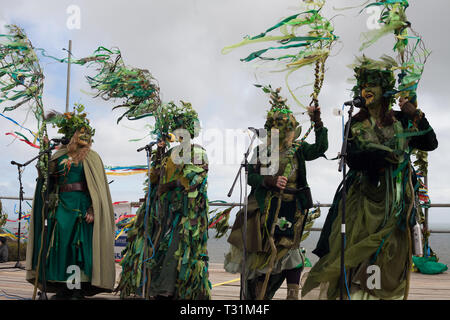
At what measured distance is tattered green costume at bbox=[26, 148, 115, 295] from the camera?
175 inches

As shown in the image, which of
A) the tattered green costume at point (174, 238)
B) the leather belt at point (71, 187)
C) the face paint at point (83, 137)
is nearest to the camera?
the tattered green costume at point (174, 238)

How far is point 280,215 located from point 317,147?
0.65 metres

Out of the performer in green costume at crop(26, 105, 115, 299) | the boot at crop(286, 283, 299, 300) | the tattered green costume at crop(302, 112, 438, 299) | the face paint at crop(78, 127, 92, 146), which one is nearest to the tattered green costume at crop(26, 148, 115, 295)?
the performer in green costume at crop(26, 105, 115, 299)

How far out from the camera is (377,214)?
3.30 metres

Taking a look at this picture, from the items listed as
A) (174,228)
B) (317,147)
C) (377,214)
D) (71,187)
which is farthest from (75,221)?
(377,214)

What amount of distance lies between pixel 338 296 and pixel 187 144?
214cm

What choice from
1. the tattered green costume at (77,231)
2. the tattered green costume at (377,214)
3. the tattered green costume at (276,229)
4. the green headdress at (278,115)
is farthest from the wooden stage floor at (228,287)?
the green headdress at (278,115)

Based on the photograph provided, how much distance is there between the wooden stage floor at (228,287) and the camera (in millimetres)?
4676

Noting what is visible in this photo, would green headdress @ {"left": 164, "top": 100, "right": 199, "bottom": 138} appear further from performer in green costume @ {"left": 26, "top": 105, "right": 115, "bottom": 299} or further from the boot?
the boot

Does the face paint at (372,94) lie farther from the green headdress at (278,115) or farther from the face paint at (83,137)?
the face paint at (83,137)

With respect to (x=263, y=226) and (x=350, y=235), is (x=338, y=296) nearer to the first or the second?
(x=350, y=235)

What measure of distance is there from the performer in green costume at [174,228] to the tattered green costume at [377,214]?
1304mm

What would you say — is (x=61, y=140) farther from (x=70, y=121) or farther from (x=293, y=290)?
(x=293, y=290)

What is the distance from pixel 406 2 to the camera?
343 cm
